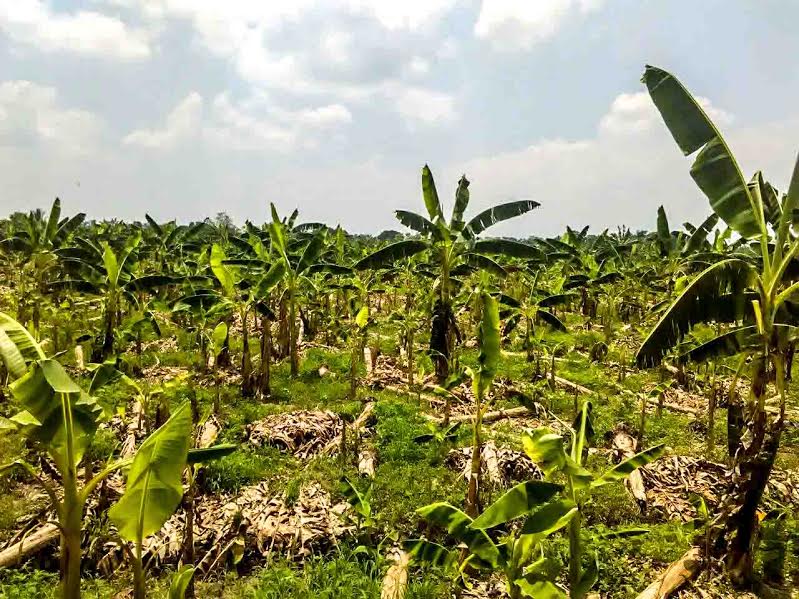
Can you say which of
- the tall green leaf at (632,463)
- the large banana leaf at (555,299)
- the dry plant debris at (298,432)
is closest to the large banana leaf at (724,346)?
the tall green leaf at (632,463)

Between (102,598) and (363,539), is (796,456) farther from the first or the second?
(102,598)

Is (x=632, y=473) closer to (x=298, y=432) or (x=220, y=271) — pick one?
(x=298, y=432)

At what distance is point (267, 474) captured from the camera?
888cm

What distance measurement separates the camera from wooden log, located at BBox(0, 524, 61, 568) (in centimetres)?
629

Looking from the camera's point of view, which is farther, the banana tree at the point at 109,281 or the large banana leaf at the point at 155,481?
the banana tree at the point at 109,281

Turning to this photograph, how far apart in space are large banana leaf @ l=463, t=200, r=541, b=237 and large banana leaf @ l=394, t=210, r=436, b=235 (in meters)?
0.88

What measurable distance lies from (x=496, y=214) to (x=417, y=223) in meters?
1.99

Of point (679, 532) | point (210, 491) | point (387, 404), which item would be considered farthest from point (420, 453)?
point (679, 532)

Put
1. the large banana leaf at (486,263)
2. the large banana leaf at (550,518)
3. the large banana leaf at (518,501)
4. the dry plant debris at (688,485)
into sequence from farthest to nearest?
the large banana leaf at (486,263) < the dry plant debris at (688,485) < the large banana leaf at (518,501) < the large banana leaf at (550,518)

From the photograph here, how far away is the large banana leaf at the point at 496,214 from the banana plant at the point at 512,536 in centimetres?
934

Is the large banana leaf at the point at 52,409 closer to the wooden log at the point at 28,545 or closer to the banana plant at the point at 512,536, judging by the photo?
the wooden log at the point at 28,545

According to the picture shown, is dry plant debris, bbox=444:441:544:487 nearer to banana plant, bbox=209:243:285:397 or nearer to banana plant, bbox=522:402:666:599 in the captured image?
banana plant, bbox=522:402:666:599

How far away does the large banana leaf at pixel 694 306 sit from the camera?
244 inches

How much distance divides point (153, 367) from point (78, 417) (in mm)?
11424
